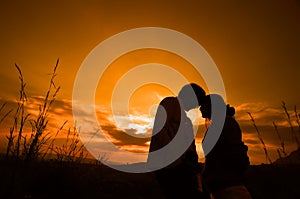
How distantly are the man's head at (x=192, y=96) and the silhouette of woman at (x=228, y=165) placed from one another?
20.0 inches

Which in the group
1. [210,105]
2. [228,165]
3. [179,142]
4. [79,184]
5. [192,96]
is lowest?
[79,184]

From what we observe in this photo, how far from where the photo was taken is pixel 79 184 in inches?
144

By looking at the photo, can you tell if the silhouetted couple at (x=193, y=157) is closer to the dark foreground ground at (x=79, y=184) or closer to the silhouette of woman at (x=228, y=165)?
the silhouette of woman at (x=228, y=165)

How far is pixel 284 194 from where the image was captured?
14.1ft

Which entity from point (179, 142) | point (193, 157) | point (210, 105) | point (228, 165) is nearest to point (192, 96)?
point (210, 105)

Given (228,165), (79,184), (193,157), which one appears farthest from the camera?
(79,184)

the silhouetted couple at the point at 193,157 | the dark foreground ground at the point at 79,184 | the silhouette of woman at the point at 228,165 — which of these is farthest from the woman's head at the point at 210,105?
the dark foreground ground at the point at 79,184

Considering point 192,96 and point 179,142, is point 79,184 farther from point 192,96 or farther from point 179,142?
point 192,96

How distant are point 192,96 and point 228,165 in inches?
41.3

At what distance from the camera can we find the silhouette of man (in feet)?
9.91

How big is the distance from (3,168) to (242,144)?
2608mm

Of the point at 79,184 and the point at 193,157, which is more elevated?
the point at 193,157

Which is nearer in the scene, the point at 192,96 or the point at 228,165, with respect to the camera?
the point at 228,165

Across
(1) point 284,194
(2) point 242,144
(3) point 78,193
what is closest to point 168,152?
(2) point 242,144
